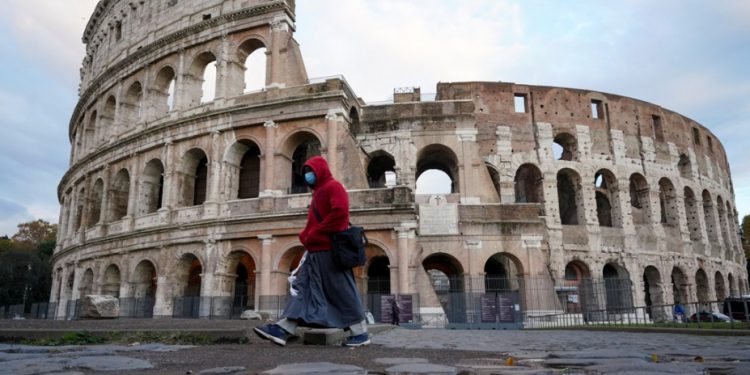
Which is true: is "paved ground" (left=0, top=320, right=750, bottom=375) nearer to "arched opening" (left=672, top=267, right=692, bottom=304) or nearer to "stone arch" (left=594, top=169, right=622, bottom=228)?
"stone arch" (left=594, top=169, right=622, bottom=228)

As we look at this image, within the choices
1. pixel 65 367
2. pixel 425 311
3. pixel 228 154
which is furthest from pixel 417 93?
pixel 65 367

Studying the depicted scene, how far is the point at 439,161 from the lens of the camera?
68.7 feet

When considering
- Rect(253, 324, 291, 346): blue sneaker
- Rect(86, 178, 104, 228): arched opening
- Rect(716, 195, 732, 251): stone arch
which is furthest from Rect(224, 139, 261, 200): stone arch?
Rect(716, 195, 732, 251): stone arch

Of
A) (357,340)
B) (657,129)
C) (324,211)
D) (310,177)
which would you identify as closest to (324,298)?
(357,340)

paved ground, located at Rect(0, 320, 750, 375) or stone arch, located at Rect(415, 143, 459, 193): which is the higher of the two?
stone arch, located at Rect(415, 143, 459, 193)

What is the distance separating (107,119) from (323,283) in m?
21.9

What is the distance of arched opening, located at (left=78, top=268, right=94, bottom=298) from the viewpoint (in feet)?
69.1

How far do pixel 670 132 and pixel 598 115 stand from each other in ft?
14.8

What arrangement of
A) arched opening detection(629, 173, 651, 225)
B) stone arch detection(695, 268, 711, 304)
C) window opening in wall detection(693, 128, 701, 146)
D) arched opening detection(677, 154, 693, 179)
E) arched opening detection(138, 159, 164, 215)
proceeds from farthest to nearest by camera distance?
window opening in wall detection(693, 128, 701, 146), arched opening detection(677, 154, 693, 179), stone arch detection(695, 268, 711, 304), arched opening detection(629, 173, 651, 225), arched opening detection(138, 159, 164, 215)

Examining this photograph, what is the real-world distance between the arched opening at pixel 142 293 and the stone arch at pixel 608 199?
60.0ft

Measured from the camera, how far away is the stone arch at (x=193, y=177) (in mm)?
18766

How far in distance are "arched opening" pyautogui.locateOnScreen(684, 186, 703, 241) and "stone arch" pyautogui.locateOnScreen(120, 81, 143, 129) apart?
25.3 metres

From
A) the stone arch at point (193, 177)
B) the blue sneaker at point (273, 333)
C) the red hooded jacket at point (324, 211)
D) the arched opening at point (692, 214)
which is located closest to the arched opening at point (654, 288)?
the arched opening at point (692, 214)

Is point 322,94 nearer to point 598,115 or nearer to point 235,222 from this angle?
point 235,222
